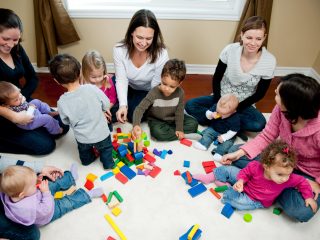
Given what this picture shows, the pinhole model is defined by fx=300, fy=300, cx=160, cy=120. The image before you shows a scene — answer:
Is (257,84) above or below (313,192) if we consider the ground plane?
above

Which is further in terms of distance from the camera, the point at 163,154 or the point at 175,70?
the point at 163,154

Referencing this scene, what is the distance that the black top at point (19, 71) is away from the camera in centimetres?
211

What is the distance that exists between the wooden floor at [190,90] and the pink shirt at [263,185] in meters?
1.13

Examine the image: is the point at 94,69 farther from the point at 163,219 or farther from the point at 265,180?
the point at 265,180

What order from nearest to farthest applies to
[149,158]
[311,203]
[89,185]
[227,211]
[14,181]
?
[14,181], [311,203], [227,211], [89,185], [149,158]

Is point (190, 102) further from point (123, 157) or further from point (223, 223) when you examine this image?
point (223, 223)

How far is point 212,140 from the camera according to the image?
92.4 inches

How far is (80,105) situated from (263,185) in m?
1.18

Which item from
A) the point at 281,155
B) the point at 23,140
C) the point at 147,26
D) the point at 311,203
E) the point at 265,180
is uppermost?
the point at 147,26

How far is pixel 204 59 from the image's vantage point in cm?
322

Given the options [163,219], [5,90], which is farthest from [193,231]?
[5,90]

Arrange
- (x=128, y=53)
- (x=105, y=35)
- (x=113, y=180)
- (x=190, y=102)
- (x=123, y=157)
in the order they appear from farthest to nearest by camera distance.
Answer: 1. (x=105, y=35)
2. (x=190, y=102)
3. (x=128, y=53)
4. (x=123, y=157)
5. (x=113, y=180)

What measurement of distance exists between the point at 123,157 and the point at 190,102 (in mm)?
809

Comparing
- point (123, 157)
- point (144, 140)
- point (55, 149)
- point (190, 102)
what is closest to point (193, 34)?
point (190, 102)
